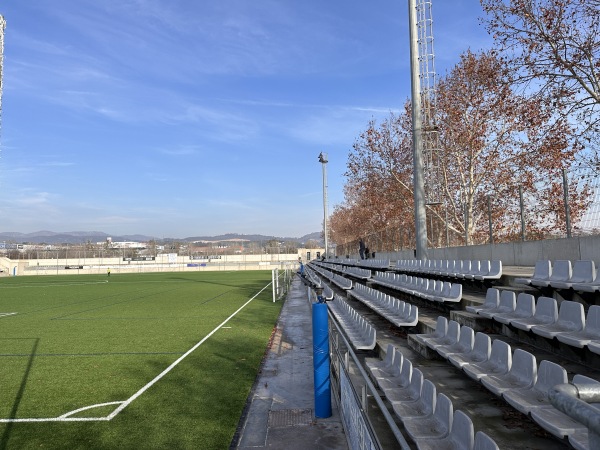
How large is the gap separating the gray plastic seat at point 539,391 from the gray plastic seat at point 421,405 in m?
0.50

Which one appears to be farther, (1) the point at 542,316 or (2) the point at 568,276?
(2) the point at 568,276

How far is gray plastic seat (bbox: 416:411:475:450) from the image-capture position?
8.02ft

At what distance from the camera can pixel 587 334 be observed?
364 centimetres

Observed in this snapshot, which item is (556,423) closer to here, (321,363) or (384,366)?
(384,366)

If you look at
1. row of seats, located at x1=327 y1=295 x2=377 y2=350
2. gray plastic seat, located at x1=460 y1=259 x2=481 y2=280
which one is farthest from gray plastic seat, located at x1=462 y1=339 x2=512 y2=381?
gray plastic seat, located at x1=460 y1=259 x2=481 y2=280

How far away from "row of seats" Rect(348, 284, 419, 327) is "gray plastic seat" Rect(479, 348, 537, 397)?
8.81 feet

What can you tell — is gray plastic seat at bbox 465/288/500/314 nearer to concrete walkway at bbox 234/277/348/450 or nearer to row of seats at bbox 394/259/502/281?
row of seats at bbox 394/259/502/281

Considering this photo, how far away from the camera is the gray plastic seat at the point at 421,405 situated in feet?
10.4

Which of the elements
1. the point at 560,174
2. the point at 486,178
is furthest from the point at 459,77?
the point at 560,174

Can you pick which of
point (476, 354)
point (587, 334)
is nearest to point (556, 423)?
point (587, 334)

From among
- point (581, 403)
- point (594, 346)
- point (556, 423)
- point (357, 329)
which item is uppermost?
point (581, 403)

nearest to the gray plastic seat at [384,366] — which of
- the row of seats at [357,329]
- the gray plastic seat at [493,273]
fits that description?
the row of seats at [357,329]

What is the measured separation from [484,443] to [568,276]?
3639 millimetres

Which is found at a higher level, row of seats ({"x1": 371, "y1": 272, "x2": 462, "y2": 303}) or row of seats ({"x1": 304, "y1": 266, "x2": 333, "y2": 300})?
row of seats ({"x1": 371, "y1": 272, "x2": 462, "y2": 303})
